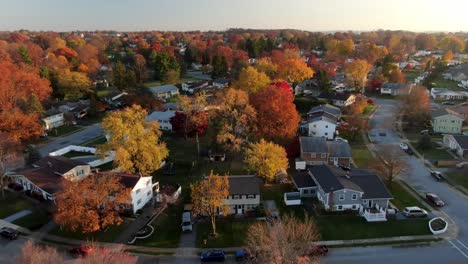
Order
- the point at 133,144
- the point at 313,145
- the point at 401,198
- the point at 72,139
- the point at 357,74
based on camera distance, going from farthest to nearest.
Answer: the point at 357,74 < the point at 72,139 < the point at 313,145 < the point at 133,144 < the point at 401,198

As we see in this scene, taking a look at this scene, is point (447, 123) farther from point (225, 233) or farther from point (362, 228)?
point (225, 233)

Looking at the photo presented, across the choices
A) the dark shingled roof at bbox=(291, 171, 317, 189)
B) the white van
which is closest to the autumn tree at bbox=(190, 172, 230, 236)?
the white van

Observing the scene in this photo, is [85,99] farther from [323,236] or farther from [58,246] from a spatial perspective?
[323,236]

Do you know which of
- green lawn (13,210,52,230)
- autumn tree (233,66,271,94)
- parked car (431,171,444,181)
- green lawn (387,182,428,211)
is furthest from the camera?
autumn tree (233,66,271,94)

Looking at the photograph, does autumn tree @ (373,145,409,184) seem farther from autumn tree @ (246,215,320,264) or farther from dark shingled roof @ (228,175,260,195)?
autumn tree @ (246,215,320,264)

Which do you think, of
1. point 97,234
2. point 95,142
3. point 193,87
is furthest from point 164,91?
point 97,234

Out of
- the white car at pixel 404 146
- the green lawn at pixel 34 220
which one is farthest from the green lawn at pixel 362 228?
the green lawn at pixel 34 220
